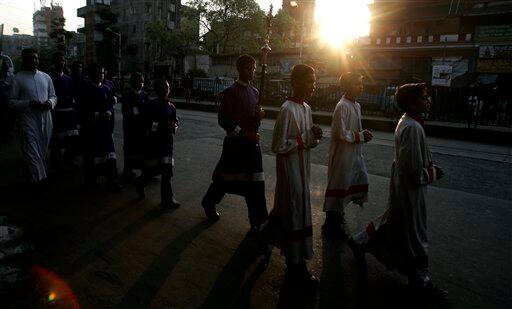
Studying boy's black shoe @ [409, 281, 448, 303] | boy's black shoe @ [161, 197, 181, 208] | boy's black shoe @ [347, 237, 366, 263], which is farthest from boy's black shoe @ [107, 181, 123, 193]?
boy's black shoe @ [409, 281, 448, 303]

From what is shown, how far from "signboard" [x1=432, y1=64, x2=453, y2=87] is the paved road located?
22.7m

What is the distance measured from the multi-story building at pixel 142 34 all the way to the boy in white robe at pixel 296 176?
5190 centimetres

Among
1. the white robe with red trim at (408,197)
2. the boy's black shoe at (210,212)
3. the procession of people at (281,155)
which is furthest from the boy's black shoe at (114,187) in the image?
the white robe with red trim at (408,197)

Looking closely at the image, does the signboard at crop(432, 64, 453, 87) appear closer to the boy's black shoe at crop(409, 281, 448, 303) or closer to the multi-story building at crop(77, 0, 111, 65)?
the boy's black shoe at crop(409, 281, 448, 303)

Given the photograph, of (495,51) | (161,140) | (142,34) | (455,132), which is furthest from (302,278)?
(142,34)

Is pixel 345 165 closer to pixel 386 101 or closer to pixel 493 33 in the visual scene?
pixel 386 101

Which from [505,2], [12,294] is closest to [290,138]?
[12,294]

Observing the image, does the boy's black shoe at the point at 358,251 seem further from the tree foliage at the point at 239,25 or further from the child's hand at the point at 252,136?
the tree foliage at the point at 239,25

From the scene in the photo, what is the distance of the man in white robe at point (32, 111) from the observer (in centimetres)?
555

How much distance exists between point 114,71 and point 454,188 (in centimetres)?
5383

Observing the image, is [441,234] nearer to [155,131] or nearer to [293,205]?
[293,205]

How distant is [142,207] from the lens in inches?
206

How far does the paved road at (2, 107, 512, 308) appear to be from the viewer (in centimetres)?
315

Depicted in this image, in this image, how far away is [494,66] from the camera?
25.6 metres
